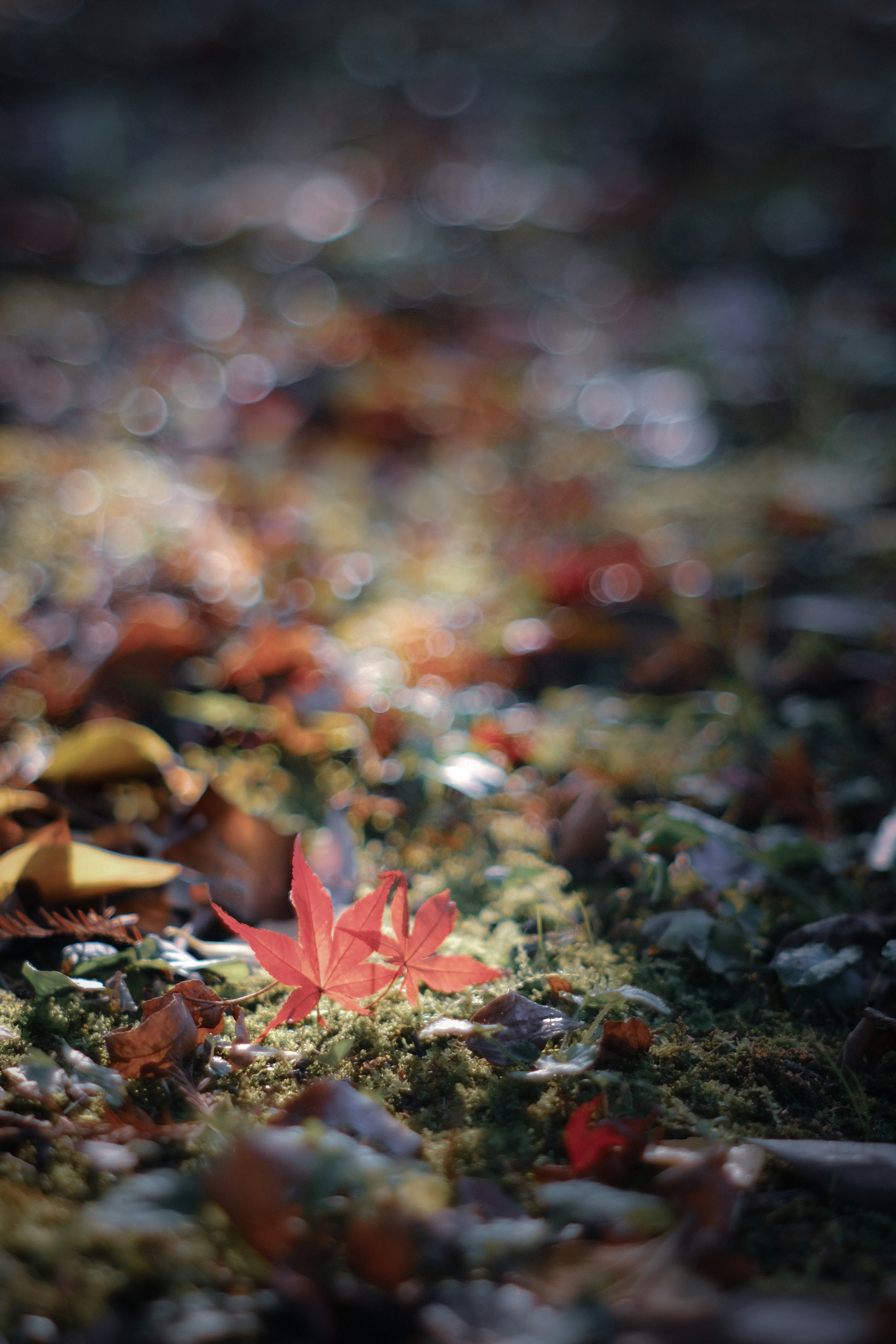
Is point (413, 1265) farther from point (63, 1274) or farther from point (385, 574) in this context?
point (385, 574)

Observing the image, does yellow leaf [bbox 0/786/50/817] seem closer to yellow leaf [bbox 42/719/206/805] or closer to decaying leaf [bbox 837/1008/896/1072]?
yellow leaf [bbox 42/719/206/805]

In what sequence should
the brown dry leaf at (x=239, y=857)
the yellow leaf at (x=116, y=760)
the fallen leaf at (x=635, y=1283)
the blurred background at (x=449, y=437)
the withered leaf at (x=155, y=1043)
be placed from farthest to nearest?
the blurred background at (x=449, y=437), the yellow leaf at (x=116, y=760), the brown dry leaf at (x=239, y=857), the withered leaf at (x=155, y=1043), the fallen leaf at (x=635, y=1283)

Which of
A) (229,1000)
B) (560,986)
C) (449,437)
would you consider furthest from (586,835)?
(449,437)

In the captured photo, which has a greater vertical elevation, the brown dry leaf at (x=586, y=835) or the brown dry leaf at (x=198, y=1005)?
the brown dry leaf at (x=198, y=1005)

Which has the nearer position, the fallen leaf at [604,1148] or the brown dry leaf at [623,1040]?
the fallen leaf at [604,1148]

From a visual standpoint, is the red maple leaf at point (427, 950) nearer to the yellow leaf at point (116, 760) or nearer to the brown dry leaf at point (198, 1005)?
the brown dry leaf at point (198, 1005)

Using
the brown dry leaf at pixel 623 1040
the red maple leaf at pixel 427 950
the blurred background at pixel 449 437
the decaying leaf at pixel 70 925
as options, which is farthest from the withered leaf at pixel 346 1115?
the blurred background at pixel 449 437

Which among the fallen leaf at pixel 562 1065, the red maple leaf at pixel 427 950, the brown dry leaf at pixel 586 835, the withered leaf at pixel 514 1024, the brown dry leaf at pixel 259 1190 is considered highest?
the brown dry leaf at pixel 259 1190
